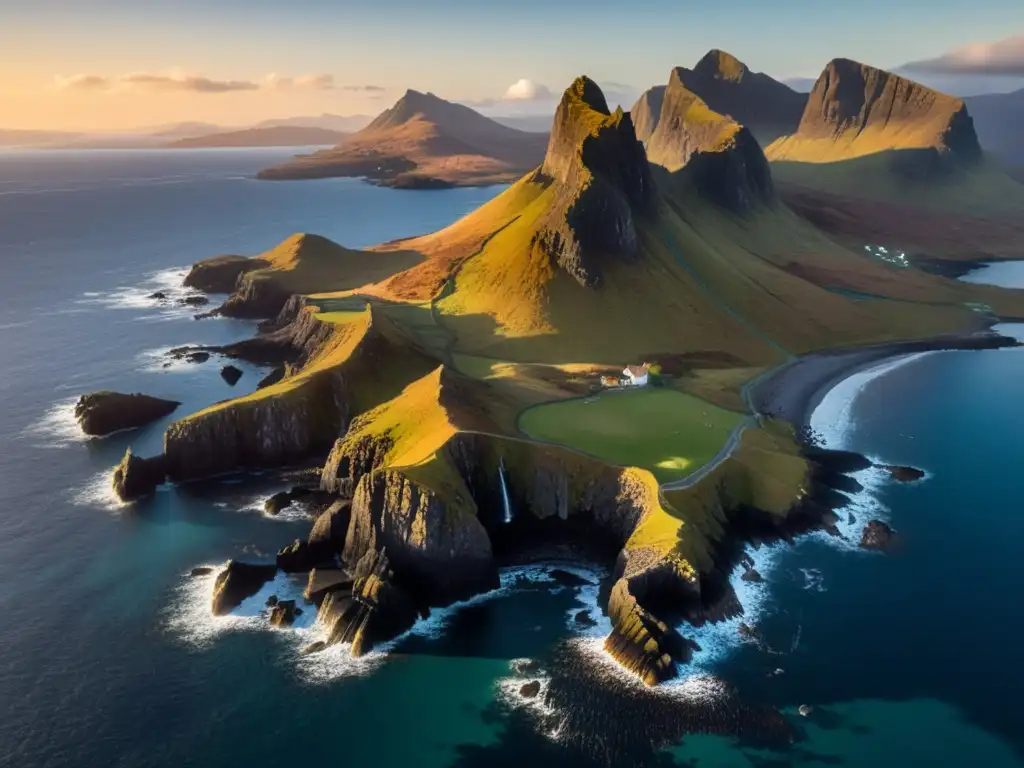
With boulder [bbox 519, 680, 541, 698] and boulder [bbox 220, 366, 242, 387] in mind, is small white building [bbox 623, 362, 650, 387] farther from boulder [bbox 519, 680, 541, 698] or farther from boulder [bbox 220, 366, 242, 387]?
boulder [bbox 220, 366, 242, 387]

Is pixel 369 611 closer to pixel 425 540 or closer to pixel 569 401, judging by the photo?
pixel 425 540

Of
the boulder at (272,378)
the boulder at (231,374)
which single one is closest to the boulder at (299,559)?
the boulder at (272,378)

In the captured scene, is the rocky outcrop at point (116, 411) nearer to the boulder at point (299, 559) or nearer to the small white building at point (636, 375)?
the boulder at point (299, 559)

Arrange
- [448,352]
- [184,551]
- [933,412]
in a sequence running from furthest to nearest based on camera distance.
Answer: [448,352], [933,412], [184,551]

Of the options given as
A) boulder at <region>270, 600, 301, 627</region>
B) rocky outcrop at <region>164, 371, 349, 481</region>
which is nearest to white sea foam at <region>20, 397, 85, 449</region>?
rocky outcrop at <region>164, 371, 349, 481</region>

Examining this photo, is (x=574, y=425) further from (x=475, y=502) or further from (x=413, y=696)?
(x=413, y=696)

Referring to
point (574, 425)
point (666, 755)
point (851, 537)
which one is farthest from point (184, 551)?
point (851, 537)
